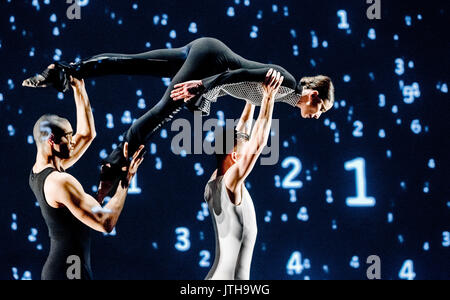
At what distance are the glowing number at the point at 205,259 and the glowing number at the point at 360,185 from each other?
88cm

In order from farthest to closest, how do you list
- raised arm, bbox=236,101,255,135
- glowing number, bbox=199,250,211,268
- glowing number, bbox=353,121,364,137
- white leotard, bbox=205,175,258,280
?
glowing number, bbox=353,121,364,137, glowing number, bbox=199,250,211,268, raised arm, bbox=236,101,255,135, white leotard, bbox=205,175,258,280

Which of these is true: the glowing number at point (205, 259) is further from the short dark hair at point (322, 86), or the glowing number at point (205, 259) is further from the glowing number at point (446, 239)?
→ the glowing number at point (446, 239)

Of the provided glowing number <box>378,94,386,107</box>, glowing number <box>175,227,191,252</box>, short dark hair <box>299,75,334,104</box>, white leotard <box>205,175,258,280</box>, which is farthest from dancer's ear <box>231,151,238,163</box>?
glowing number <box>378,94,386,107</box>

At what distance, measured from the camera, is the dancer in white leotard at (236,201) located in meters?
2.77

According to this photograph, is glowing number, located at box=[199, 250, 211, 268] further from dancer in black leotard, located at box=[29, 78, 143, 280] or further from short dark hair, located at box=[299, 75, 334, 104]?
short dark hair, located at box=[299, 75, 334, 104]

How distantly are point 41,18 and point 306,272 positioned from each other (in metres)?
2.16

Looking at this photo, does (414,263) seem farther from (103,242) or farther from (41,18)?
(41,18)

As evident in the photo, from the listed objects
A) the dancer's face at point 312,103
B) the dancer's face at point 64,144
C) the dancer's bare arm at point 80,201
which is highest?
the dancer's face at point 312,103

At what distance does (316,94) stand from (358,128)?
50 cm

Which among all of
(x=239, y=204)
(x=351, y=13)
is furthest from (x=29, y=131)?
(x=351, y=13)

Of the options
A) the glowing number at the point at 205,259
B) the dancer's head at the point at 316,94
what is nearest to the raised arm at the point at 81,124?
the glowing number at the point at 205,259

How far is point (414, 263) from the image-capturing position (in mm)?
3510

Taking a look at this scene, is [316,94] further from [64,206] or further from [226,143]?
[64,206]

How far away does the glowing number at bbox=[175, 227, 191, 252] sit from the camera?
341cm
